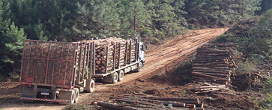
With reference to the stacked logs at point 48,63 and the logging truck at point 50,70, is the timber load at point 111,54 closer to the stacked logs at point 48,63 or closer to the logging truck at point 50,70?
the logging truck at point 50,70

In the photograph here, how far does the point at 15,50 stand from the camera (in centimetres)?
1570

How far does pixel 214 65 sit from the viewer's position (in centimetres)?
1505

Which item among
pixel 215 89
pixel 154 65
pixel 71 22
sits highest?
pixel 71 22

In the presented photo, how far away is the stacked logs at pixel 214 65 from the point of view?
13.9m

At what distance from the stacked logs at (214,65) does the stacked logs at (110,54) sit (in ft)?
16.1

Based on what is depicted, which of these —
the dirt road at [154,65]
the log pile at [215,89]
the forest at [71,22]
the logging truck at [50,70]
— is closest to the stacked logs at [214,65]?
the log pile at [215,89]

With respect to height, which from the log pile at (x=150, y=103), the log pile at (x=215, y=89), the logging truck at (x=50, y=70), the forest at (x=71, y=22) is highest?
the forest at (x=71, y=22)

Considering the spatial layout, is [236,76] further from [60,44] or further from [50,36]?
[50,36]

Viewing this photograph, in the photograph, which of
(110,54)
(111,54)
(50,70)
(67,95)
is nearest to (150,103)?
(67,95)

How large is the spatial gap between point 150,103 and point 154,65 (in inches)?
500

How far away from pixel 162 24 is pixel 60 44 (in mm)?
24787

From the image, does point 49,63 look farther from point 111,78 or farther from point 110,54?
point 111,78

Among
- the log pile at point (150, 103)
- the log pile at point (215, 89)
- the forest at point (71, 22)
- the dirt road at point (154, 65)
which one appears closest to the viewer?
the log pile at point (150, 103)

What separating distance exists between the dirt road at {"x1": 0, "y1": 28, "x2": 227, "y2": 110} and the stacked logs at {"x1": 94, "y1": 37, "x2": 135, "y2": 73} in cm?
136
